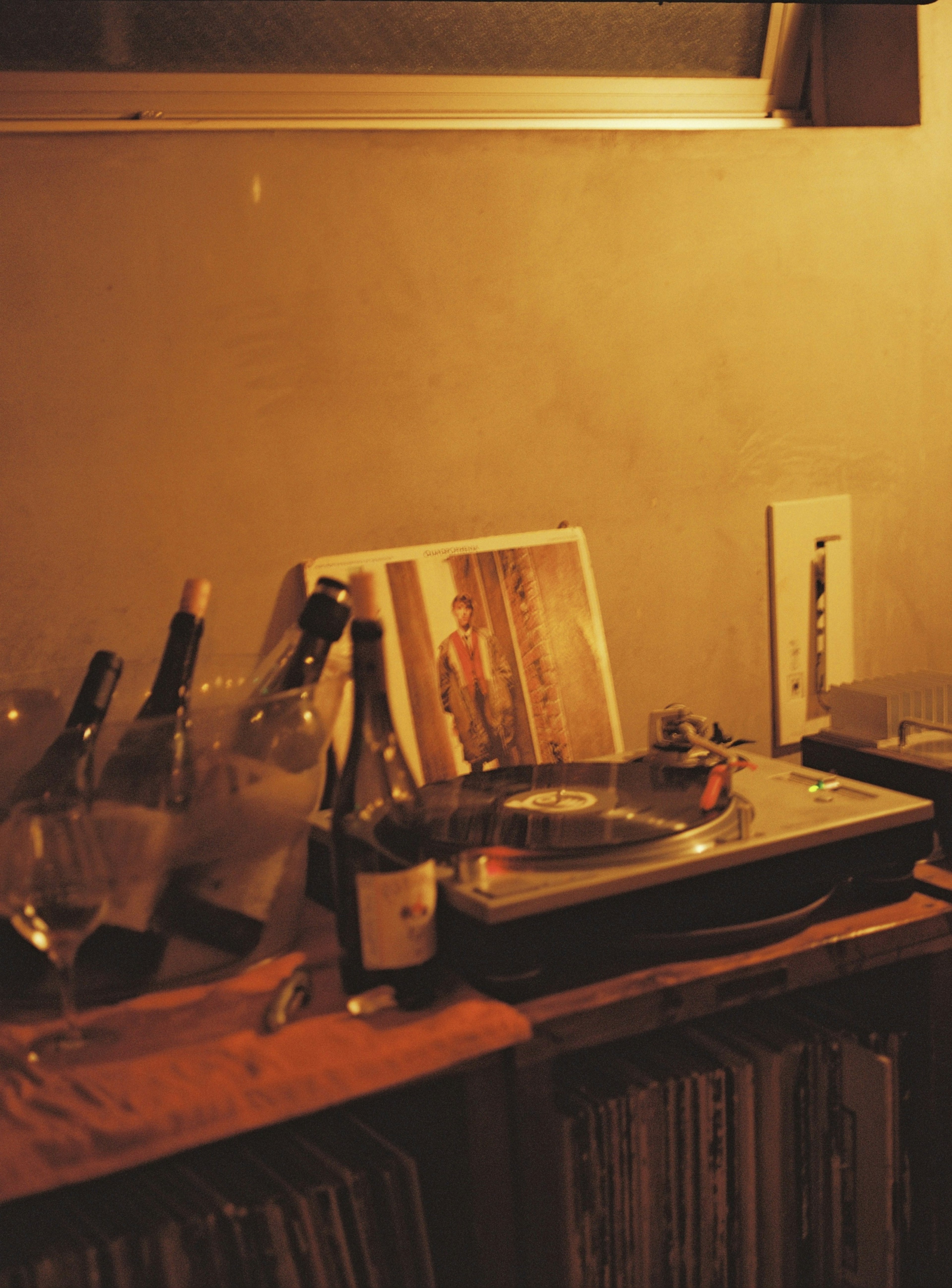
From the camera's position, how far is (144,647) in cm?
137

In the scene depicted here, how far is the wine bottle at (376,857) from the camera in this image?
37.9 inches

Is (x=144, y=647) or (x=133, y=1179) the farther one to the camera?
(x=144, y=647)

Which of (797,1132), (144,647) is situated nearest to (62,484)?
(144,647)

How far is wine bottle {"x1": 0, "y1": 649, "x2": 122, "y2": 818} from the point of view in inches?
41.9

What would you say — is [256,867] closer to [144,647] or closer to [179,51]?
[144,647]

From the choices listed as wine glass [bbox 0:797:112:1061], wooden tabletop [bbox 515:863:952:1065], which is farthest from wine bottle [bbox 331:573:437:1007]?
wine glass [bbox 0:797:112:1061]

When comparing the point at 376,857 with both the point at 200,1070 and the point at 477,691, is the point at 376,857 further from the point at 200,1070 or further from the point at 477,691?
the point at 477,691

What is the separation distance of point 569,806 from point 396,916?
25 cm

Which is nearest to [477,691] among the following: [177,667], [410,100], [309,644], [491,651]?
[491,651]

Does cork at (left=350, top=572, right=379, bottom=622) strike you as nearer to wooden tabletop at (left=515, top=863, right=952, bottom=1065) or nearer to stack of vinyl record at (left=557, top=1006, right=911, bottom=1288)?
wooden tabletop at (left=515, top=863, right=952, bottom=1065)

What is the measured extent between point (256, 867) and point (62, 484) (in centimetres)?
55

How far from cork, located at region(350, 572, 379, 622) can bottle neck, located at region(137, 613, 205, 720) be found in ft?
0.63

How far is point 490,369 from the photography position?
59.8 inches

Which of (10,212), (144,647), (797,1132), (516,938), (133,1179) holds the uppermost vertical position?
(10,212)
